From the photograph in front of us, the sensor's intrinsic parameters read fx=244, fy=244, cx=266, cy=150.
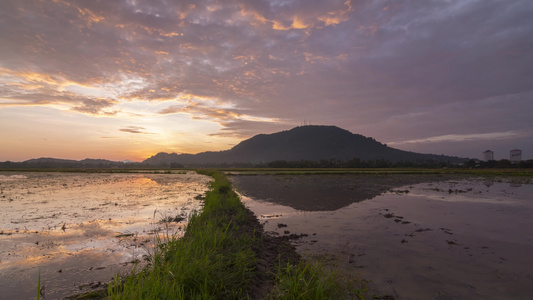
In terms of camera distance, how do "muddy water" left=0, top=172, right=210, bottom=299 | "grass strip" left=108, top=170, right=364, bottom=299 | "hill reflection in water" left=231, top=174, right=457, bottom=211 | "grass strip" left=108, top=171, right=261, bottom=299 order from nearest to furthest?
"grass strip" left=108, top=171, right=261, bottom=299 → "grass strip" left=108, top=170, right=364, bottom=299 → "muddy water" left=0, top=172, right=210, bottom=299 → "hill reflection in water" left=231, top=174, right=457, bottom=211

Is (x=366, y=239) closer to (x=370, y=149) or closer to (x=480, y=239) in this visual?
(x=480, y=239)

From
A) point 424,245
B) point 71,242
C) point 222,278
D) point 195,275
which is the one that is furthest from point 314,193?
point 195,275

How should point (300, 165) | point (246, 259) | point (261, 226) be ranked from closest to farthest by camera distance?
point (246, 259), point (261, 226), point (300, 165)

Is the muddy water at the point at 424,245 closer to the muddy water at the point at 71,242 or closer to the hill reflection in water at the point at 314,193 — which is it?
the hill reflection in water at the point at 314,193

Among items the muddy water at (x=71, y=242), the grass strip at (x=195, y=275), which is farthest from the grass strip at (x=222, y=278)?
the muddy water at (x=71, y=242)

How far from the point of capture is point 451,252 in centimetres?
762

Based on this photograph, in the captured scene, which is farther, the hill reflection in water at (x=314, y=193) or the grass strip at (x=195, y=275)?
the hill reflection in water at (x=314, y=193)

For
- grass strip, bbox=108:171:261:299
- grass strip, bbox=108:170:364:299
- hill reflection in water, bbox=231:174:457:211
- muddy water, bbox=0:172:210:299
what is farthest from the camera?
hill reflection in water, bbox=231:174:457:211

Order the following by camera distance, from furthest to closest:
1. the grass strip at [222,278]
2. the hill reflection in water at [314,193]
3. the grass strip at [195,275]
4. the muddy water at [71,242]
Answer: the hill reflection in water at [314,193] → the muddy water at [71,242] → the grass strip at [222,278] → the grass strip at [195,275]

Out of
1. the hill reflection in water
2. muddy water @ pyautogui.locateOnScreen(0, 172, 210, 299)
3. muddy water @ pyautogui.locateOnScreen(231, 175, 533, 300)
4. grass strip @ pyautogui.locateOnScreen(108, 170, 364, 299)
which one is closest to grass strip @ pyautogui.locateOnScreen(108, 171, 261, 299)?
grass strip @ pyautogui.locateOnScreen(108, 170, 364, 299)

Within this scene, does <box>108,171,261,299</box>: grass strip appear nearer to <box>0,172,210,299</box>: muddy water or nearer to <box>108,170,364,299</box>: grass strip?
<box>108,170,364,299</box>: grass strip

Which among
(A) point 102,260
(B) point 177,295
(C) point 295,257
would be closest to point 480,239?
(C) point 295,257

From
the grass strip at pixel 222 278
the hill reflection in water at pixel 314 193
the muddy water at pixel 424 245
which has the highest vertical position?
the grass strip at pixel 222 278

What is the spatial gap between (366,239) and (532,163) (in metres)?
107
